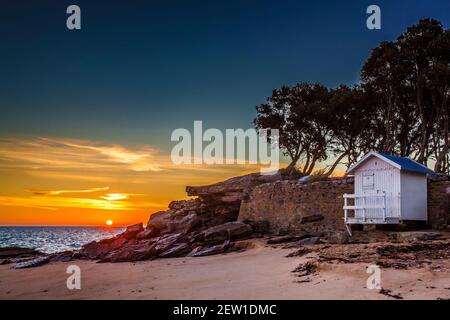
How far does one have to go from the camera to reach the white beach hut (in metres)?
22.6

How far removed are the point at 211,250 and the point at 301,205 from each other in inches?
273

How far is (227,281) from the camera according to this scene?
14641mm

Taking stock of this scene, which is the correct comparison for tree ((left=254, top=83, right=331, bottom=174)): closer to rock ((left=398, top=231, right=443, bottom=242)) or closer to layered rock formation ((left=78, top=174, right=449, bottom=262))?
layered rock formation ((left=78, top=174, right=449, bottom=262))

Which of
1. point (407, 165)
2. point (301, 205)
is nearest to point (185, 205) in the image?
point (301, 205)

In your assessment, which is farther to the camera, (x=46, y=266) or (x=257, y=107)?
(x=257, y=107)

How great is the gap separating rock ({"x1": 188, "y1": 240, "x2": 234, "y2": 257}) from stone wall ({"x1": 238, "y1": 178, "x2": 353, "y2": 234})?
15.2ft

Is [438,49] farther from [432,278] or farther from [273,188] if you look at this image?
[432,278]

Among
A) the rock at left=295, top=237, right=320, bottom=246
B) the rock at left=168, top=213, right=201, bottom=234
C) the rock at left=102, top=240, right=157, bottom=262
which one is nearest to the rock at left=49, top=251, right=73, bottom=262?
the rock at left=102, top=240, right=157, bottom=262

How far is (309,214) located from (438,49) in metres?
16.6

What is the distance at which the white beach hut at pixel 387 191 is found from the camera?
74.3 ft

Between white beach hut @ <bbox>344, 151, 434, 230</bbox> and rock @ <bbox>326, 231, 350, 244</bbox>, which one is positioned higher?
white beach hut @ <bbox>344, 151, 434, 230</bbox>

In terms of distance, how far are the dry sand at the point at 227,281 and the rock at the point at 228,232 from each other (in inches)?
119
